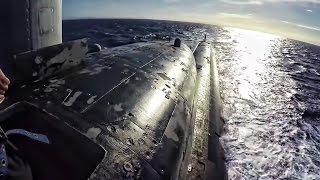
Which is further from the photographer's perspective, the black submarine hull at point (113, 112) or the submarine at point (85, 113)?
the black submarine hull at point (113, 112)

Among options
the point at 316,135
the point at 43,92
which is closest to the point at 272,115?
the point at 316,135

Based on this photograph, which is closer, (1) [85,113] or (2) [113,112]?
(1) [85,113]

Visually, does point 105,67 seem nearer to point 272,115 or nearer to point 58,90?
point 58,90

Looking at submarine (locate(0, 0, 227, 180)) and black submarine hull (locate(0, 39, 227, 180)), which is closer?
submarine (locate(0, 0, 227, 180))
